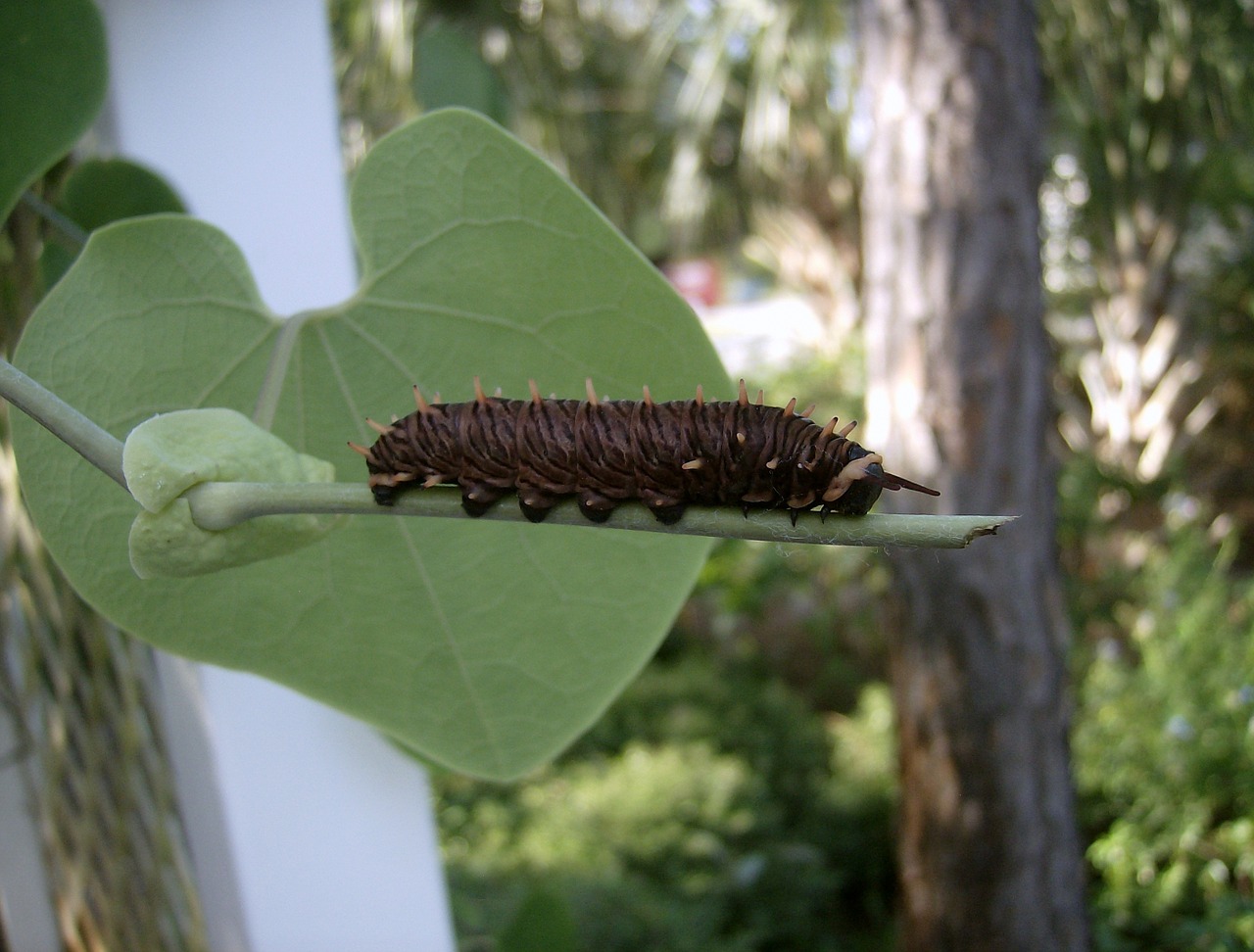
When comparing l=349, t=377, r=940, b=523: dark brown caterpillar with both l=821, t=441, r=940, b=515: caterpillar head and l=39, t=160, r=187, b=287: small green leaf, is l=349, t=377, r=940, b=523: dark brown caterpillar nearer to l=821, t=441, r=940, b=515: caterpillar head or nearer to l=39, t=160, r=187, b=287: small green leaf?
l=821, t=441, r=940, b=515: caterpillar head

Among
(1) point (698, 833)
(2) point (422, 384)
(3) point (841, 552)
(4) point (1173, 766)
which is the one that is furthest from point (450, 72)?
(3) point (841, 552)

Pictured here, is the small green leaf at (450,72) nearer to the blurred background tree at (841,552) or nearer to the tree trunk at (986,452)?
the blurred background tree at (841,552)

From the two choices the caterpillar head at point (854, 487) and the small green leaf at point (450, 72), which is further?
the small green leaf at point (450, 72)

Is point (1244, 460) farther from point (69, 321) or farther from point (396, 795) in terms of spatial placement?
point (69, 321)

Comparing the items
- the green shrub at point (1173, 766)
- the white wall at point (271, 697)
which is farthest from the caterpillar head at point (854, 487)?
the green shrub at point (1173, 766)

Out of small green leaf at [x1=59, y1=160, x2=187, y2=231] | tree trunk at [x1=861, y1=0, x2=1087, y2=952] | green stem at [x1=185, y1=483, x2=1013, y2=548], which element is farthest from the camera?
tree trunk at [x1=861, y1=0, x2=1087, y2=952]

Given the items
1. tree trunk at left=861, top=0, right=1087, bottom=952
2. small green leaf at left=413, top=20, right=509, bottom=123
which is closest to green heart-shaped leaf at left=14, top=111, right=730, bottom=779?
small green leaf at left=413, top=20, right=509, bottom=123
